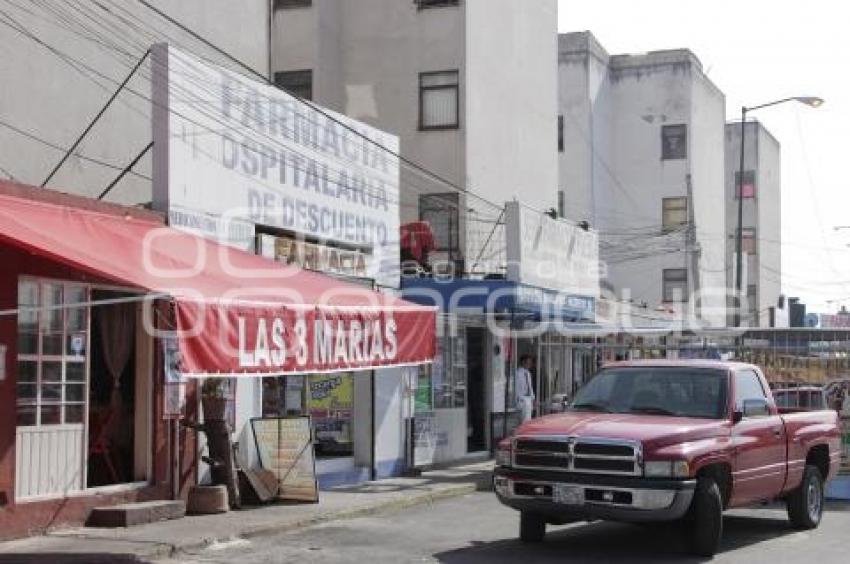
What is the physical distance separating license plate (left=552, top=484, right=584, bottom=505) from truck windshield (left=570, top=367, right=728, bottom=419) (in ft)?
4.58

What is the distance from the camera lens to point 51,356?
37.1 ft

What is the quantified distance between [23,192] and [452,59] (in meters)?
17.7

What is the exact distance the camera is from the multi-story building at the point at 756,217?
61375 millimetres

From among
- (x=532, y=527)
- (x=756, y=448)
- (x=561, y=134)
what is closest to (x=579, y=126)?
(x=561, y=134)

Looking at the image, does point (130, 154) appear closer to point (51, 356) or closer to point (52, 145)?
point (52, 145)

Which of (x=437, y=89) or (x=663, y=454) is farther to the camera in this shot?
(x=437, y=89)

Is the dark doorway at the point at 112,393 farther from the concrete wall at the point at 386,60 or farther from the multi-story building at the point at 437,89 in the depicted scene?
the concrete wall at the point at 386,60

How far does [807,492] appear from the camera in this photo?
12.4 m

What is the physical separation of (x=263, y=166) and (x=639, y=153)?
36.2 metres

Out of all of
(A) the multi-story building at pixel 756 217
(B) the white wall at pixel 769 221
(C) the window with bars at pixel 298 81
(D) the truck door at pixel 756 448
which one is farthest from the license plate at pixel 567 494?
(B) the white wall at pixel 769 221

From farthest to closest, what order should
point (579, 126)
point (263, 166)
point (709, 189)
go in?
1. point (709, 189)
2. point (579, 126)
3. point (263, 166)

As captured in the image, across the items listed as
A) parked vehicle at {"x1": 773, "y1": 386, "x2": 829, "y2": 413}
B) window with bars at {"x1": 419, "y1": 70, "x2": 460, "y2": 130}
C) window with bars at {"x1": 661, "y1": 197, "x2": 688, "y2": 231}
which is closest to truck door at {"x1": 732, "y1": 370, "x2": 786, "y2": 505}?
parked vehicle at {"x1": 773, "y1": 386, "x2": 829, "y2": 413}

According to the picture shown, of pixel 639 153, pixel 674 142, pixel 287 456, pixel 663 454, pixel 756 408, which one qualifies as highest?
pixel 674 142

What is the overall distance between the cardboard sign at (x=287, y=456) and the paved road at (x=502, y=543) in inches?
42.8
